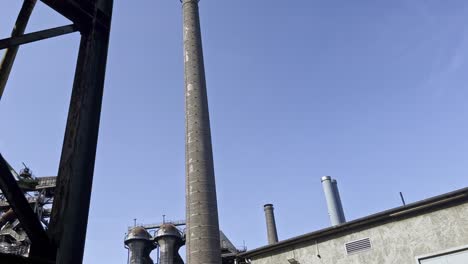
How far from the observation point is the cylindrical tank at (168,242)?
27422 mm

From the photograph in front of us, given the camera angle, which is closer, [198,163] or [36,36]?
[36,36]

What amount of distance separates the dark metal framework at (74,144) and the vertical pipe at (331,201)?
941 inches

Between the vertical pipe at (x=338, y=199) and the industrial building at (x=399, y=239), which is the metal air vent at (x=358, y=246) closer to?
the industrial building at (x=399, y=239)

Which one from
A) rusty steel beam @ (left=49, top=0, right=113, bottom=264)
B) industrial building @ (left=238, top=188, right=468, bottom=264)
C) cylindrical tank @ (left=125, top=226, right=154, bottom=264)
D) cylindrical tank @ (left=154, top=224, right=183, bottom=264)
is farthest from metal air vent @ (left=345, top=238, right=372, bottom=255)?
cylindrical tank @ (left=125, top=226, right=154, bottom=264)

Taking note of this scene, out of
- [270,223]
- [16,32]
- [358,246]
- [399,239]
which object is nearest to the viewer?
[16,32]

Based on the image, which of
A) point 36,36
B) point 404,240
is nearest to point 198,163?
point 404,240

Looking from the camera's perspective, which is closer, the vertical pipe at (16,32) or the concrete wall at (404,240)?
the vertical pipe at (16,32)

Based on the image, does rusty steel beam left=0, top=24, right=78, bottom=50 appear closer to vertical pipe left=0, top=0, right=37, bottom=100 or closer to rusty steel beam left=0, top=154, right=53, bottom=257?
vertical pipe left=0, top=0, right=37, bottom=100

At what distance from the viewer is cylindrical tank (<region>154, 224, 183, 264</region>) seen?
27422 millimetres

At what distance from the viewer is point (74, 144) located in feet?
6.66

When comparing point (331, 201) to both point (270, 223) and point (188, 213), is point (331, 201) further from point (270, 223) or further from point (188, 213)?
point (188, 213)

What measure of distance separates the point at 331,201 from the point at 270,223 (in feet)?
15.4

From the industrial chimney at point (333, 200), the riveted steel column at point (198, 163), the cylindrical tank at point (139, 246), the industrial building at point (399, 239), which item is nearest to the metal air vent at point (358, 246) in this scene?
the industrial building at point (399, 239)

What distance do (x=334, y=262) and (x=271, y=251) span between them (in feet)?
7.71
